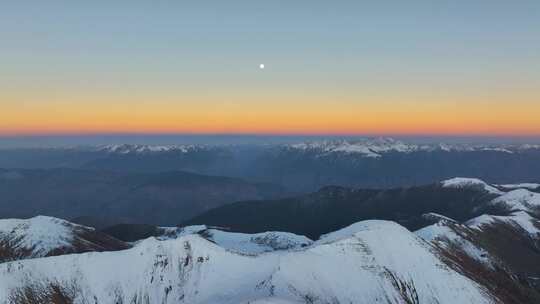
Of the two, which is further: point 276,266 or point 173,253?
point 173,253

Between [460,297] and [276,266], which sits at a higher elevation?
[276,266]

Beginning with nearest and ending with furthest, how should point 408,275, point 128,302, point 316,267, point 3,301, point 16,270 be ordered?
point 3,301 → point 16,270 → point 128,302 → point 316,267 → point 408,275

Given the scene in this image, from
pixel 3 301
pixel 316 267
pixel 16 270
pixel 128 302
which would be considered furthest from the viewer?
pixel 316 267

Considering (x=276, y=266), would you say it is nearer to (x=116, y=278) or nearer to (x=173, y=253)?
(x=173, y=253)

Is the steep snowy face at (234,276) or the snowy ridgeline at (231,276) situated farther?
the steep snowy face at (234,276)

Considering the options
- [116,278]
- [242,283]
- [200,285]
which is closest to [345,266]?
[242,283]

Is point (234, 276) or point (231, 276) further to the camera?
point (231, 276)

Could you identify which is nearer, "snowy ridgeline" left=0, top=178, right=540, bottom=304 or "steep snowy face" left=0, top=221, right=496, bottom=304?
"snowy ridgeline" left=0, top=178, right=540, bottom=304
